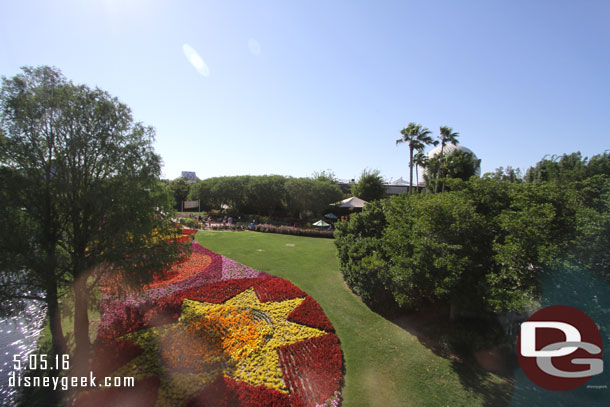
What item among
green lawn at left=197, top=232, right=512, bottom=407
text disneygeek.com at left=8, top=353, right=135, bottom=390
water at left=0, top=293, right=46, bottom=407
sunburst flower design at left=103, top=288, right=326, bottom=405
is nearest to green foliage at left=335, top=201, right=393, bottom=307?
green lawn at left=197, top=232, right=512, bottom=407

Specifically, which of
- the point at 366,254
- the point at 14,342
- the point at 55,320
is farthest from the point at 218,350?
the point at 366,254

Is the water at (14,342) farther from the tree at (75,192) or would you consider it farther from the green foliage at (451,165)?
the green foliage at (451,165)

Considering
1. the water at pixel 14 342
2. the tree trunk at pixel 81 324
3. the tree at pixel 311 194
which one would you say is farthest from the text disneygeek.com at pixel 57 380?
the tree at pixel 311 194

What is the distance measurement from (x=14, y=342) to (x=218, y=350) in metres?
7.28

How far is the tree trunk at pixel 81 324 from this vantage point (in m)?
7.30

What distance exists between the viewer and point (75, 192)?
280 inches

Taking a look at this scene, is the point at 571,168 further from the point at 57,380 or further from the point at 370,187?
the point at 57,380

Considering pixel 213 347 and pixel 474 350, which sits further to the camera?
pixel 474 350

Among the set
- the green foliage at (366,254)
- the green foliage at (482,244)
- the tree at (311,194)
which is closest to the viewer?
the green foliage at (482,244)

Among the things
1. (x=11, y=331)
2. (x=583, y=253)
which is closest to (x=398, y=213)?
(x=583, y=253)

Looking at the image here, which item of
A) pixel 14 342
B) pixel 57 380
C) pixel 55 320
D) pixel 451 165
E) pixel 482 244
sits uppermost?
pixel 451 165

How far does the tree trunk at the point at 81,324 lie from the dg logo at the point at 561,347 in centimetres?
1317

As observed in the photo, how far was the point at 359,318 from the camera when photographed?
11.0 meters

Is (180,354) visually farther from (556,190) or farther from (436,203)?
(556,190)
